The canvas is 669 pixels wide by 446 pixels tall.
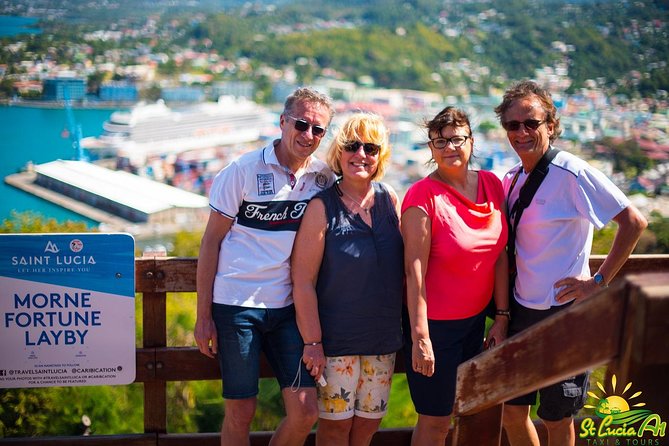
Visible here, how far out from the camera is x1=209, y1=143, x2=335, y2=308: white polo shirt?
263 cm

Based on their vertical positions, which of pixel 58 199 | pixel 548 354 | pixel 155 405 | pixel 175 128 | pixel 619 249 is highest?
pixel 548 354

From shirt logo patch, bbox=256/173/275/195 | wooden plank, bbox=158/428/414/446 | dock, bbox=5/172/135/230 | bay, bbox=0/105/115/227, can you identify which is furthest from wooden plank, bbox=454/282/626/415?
dock, bbox=5/172/135/230

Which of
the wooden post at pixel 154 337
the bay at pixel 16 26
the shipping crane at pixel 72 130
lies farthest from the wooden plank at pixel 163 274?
the shipping crane at pixel 72 130

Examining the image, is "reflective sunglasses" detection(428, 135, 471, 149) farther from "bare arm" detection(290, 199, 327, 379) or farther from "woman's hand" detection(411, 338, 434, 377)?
"woman's hand" detection(411, 338, 434, 377)

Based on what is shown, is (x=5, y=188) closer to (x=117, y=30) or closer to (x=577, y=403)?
(x=117, y=30)

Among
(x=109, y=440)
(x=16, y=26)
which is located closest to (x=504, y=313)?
(x=109, y=440)

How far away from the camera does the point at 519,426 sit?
9.12 feet

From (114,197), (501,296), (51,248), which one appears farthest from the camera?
(114,197)

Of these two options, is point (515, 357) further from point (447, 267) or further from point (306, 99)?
point (306, 99)

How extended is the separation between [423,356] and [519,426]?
1.67ft

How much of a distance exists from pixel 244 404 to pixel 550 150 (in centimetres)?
138

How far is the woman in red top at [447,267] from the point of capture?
258 cm

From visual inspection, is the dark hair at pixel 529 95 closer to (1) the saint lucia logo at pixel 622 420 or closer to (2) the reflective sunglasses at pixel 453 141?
(2) the reflective sunglasses at pixel 453 141

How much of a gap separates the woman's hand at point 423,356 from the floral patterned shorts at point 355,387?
12 cm
